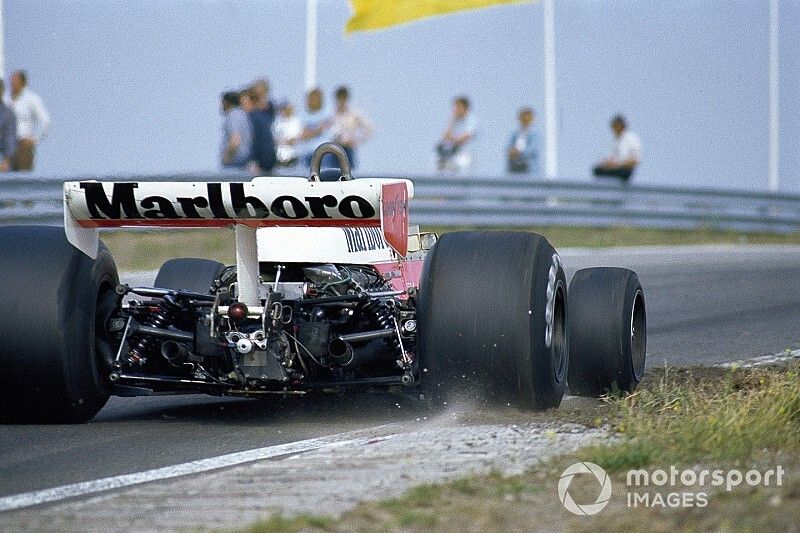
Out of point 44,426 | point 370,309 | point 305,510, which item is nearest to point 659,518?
point 305,510

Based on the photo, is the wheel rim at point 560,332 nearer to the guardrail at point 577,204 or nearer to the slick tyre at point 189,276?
the slick tyre at point 189,276

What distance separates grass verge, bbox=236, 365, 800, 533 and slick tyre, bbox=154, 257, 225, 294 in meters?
3.31

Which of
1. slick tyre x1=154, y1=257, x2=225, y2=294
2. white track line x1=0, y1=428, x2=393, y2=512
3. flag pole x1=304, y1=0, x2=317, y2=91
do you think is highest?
flag pole x1=304, y1=0, x2=317, y2=91

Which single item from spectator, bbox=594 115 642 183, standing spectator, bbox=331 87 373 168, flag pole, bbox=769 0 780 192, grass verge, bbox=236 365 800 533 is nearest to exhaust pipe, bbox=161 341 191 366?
grass verge, bbox=236 365 800 533

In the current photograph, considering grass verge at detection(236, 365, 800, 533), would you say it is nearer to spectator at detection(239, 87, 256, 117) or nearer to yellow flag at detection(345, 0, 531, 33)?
spectator at detection(239, 87, 256, 117)

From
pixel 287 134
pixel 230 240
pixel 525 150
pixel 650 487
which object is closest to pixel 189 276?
pixel 650 487

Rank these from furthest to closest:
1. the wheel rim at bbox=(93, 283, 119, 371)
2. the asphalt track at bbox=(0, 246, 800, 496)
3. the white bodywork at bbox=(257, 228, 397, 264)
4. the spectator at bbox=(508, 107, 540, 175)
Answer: the spectator at bbox=(508, 107, 540, 175), the white bodywork at bbox=(257, 228, 397, 264), the wheel rim at bbox=(93, 283, 119, 371), the asphalt track at bbox=(0, 246, 800, 496)

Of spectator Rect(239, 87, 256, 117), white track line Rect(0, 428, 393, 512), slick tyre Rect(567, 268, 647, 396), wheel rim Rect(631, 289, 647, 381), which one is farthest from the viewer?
spectator Rect(239, 87, 256, 117)

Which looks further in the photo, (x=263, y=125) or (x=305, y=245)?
(x=263, y=125)

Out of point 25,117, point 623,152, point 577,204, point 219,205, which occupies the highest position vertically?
point 25,117

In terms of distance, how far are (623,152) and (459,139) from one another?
279 cm

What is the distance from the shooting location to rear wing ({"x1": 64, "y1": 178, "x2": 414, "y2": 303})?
23.3ft

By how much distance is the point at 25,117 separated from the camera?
18.6 m

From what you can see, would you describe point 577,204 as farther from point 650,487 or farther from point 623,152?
point 650,487
